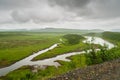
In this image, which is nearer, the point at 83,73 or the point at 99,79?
the point at 99,79

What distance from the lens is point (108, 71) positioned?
2011 centimetres

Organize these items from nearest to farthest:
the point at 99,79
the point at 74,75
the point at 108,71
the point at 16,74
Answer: the point at 99,79 < the point at 74,75 < the point at 108,71 < the point at 16,74

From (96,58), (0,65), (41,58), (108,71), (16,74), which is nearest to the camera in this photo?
(108,71)

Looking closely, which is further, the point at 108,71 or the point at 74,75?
the point at 108,71

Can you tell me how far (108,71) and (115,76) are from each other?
1.93m

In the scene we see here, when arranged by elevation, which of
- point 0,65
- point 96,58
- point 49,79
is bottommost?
point 0,65

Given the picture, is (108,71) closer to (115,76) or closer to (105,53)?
(115,76)

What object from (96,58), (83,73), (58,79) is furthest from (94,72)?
(96,58)

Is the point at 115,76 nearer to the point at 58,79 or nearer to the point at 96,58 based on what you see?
the point at 58,79

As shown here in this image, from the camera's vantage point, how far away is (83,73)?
19594 mm

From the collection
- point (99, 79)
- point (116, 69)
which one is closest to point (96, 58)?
point (116, 69)

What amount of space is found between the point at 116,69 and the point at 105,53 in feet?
141

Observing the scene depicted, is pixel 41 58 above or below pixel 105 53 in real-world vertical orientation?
below

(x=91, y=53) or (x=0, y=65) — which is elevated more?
(x=91, y=53)
